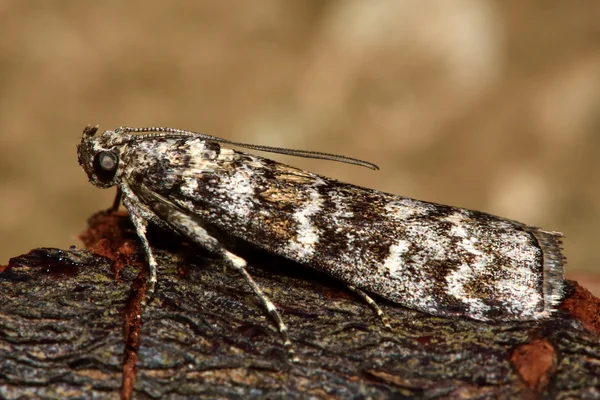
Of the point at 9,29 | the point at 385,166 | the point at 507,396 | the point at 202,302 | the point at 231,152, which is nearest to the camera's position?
the point at 507,396

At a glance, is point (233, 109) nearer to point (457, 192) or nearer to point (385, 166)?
point (385, 166)

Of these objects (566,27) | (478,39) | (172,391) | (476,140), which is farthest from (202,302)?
(566,27)

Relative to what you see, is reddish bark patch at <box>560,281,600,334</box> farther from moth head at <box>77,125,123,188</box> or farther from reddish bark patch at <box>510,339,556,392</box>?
moth head at <box>77,125,123,188</box>

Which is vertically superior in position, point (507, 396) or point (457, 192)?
point (457, 192)

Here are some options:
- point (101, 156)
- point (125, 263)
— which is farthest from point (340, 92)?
point (125, 263)

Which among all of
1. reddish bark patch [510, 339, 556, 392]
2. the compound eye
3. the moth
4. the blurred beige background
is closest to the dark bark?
reddish bark patch [510, 339, 556, 392]
